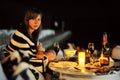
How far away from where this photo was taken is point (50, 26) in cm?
983

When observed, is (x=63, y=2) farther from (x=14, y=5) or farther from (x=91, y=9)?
(x=14, y=5)

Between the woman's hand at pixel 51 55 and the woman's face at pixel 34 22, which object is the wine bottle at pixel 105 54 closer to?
the woman's hand at pixel 51 55

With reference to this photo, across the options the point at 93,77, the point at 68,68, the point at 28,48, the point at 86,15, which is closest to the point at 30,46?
the point at 28,48

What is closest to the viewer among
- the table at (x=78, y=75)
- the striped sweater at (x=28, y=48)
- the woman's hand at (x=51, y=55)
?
the table at (x=78, y=75)

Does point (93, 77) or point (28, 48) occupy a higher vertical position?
point (28, 48)

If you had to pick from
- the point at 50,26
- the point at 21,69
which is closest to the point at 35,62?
the point at 21,69

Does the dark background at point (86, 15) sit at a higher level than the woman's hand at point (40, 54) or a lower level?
higher

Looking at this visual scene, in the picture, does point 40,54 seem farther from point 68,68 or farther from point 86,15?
point 86,15

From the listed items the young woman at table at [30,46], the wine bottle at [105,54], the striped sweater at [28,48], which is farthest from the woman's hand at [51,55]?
the wine bottle at [105,54]

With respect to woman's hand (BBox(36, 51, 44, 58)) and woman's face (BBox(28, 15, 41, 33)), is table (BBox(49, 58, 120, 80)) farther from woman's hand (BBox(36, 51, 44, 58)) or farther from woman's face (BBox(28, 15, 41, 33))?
woman's face (BBox(28, 15, 41, 33))

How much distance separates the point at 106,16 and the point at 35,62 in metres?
9.98

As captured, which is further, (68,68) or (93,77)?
(68,68)

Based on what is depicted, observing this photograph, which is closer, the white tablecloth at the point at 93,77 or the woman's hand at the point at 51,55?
the white tablecloth at the point at 93,77

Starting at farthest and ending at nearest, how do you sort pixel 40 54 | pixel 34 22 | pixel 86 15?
pixel 86 15
pixel 34 22
pixel 40 54
